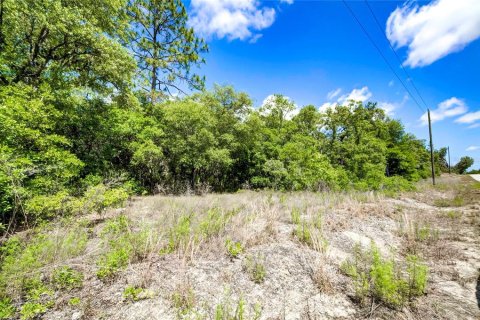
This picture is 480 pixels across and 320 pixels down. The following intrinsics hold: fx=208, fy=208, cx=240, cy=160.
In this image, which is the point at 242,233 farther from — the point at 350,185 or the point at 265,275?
the point at 350,185

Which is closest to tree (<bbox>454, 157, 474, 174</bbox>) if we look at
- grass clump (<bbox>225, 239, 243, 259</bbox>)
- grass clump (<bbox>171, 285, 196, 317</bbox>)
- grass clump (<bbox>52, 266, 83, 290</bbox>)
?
grass clump (<bbox>225, 239, 243, 259</bbox>)

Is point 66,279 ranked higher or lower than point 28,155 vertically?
lower

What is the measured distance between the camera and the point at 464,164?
64750mm

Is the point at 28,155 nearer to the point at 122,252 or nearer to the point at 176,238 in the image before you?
the point at 122,252

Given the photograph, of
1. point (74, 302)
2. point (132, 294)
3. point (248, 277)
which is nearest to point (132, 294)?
point (132, 294)

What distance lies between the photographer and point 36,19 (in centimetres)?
725

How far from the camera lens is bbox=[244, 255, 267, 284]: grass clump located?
3.29 metres

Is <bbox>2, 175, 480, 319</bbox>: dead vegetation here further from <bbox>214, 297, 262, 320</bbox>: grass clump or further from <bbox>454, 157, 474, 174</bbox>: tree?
<bbox>454, 157, 474, 174</bbox>: tree

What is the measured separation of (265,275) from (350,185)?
14811mm

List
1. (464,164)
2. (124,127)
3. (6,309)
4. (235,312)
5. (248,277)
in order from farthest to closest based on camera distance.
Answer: (464,164)
(124,127)
(248,277)
(235,312)
(6,309)

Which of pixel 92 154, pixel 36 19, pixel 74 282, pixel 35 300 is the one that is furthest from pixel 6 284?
pixel 92 154

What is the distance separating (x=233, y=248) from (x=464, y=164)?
92.7 meters

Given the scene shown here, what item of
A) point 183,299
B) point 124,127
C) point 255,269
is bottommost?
point 183,299

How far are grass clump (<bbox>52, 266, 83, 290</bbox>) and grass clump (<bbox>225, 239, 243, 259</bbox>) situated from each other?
7.55 feet
